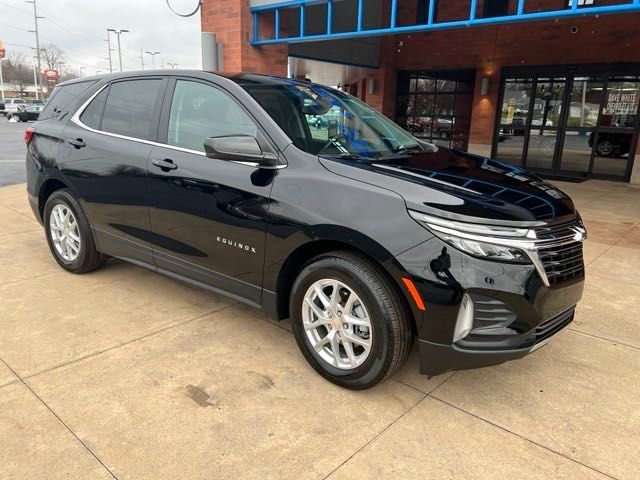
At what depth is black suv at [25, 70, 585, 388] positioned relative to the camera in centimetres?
253

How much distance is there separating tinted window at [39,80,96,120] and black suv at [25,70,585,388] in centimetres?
33

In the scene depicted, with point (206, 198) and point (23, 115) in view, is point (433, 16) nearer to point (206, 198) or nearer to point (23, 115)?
point (206, 198)

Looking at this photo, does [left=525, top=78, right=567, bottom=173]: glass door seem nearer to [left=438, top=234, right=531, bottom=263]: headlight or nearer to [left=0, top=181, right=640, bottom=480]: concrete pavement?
[left=0, top=181, right=640, bottom=480]: concrete pavement

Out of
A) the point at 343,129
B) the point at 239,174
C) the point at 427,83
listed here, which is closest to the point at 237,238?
the point at 239,174

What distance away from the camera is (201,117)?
11.6 ft

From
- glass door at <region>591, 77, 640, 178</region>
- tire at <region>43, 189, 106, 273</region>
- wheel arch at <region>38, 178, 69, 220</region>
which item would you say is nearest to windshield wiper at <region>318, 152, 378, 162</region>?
tire at <region>43, 189, 106, 273</region>

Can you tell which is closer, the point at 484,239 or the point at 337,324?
the point at 484,239

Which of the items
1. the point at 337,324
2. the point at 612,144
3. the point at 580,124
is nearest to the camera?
the point at 337,324

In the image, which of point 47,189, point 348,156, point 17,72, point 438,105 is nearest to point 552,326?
point 348,156

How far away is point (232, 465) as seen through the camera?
235 cm

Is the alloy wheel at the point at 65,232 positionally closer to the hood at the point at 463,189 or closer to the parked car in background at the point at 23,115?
the hood at the point at 463,189

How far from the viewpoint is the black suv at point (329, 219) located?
8.30ft

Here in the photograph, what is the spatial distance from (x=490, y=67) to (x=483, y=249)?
40.3ft

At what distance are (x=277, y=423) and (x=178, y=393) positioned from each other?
0.63m
